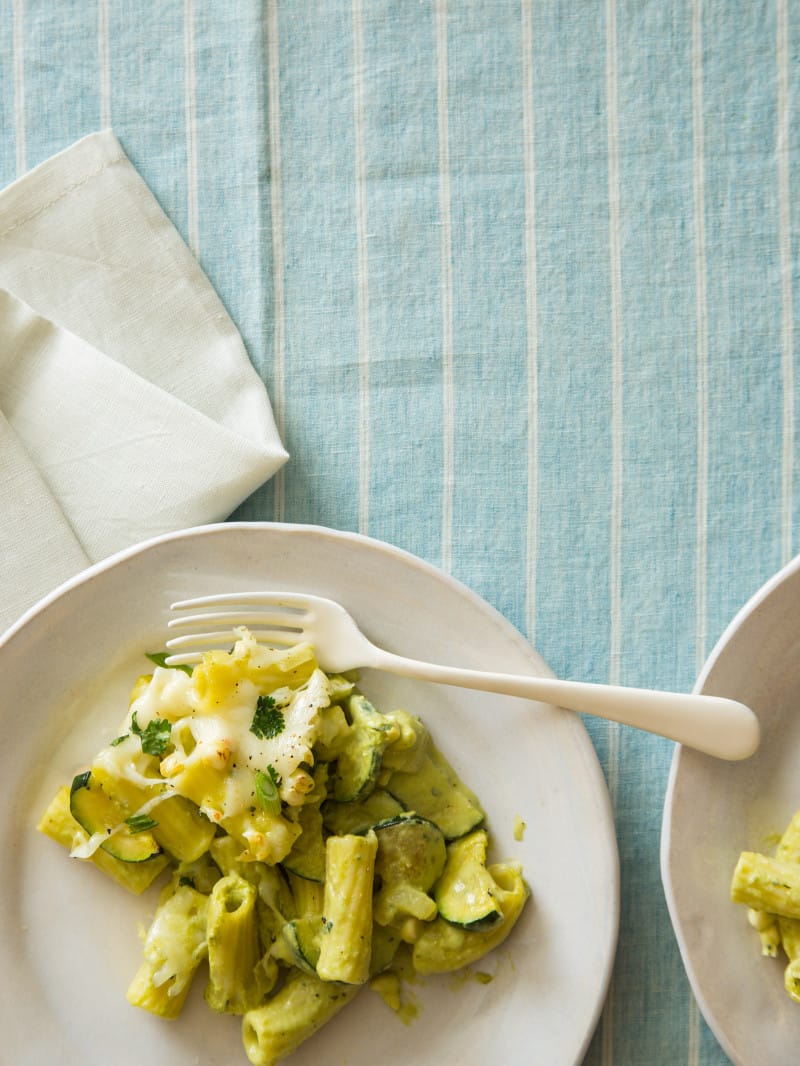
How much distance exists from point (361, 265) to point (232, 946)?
0.95m

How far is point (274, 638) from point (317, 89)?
2.68 feet

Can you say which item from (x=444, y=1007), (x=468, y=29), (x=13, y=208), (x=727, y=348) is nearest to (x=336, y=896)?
(x=444, y=1007)

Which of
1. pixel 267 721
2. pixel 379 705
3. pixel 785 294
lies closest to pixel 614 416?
pixel 785 294

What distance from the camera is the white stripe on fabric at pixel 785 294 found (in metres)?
1.56

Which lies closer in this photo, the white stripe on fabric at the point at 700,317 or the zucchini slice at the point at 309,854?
the zucchini slice at the point at 309,854

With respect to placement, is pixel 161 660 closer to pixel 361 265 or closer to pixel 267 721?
pixel 267 721

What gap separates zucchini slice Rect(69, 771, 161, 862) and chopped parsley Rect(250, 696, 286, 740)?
20 cm

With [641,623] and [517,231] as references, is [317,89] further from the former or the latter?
[641,623]

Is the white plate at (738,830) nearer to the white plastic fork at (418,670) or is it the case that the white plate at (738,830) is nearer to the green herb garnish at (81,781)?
the white plastic fork at (418,670)

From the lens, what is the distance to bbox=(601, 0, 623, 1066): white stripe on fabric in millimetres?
1527

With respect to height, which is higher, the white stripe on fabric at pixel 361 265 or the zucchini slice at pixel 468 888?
the white stripe on fabric at pixel 361 265

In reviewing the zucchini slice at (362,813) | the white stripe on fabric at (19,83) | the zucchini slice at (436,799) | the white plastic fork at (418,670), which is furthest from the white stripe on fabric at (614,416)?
the white stripe on fabric at (19,83)

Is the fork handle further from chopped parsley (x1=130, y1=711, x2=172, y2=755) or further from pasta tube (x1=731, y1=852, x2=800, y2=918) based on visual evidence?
chopped parsley (x1=130, y1=711, x2=172, y2=755)

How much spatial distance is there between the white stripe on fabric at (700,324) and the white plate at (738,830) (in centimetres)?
11
